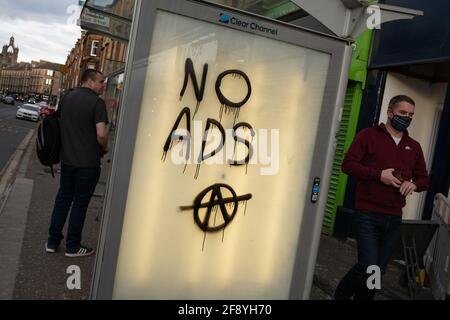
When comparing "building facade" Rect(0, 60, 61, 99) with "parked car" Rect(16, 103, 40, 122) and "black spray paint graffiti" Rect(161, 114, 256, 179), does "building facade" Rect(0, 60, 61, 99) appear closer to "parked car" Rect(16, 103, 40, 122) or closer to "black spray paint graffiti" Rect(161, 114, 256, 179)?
"parked car" Rect(16, 103, 40, 122)

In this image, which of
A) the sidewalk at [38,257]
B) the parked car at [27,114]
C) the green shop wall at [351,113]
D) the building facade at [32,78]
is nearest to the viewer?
the sidewalk at [38,257]

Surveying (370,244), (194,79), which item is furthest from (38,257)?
(370,244)

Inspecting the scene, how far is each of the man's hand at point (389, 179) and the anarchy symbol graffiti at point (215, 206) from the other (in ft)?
3.53

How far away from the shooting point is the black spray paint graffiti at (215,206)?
10.1 feet

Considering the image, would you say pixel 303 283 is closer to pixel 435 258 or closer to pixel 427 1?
pixel 435 258

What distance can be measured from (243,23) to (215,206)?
3.81ft

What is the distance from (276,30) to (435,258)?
2883 mm

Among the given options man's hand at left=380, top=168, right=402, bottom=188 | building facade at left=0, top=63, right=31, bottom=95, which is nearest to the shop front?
man's hand at left=380, top=168, right=402, bottom=188

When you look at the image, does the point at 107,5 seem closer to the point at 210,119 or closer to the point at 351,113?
the point at 351,113

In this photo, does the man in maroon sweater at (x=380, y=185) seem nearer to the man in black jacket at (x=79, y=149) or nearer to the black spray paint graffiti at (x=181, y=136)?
the black spray paint graffiti at (x=181, y=136)

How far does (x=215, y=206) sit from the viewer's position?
3.12 metres

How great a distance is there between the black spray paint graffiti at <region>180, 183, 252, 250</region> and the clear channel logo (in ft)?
3.29

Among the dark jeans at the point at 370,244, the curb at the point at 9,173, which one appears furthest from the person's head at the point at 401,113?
the curb at the point at 9,173

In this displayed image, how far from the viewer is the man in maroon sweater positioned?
3662 mm
